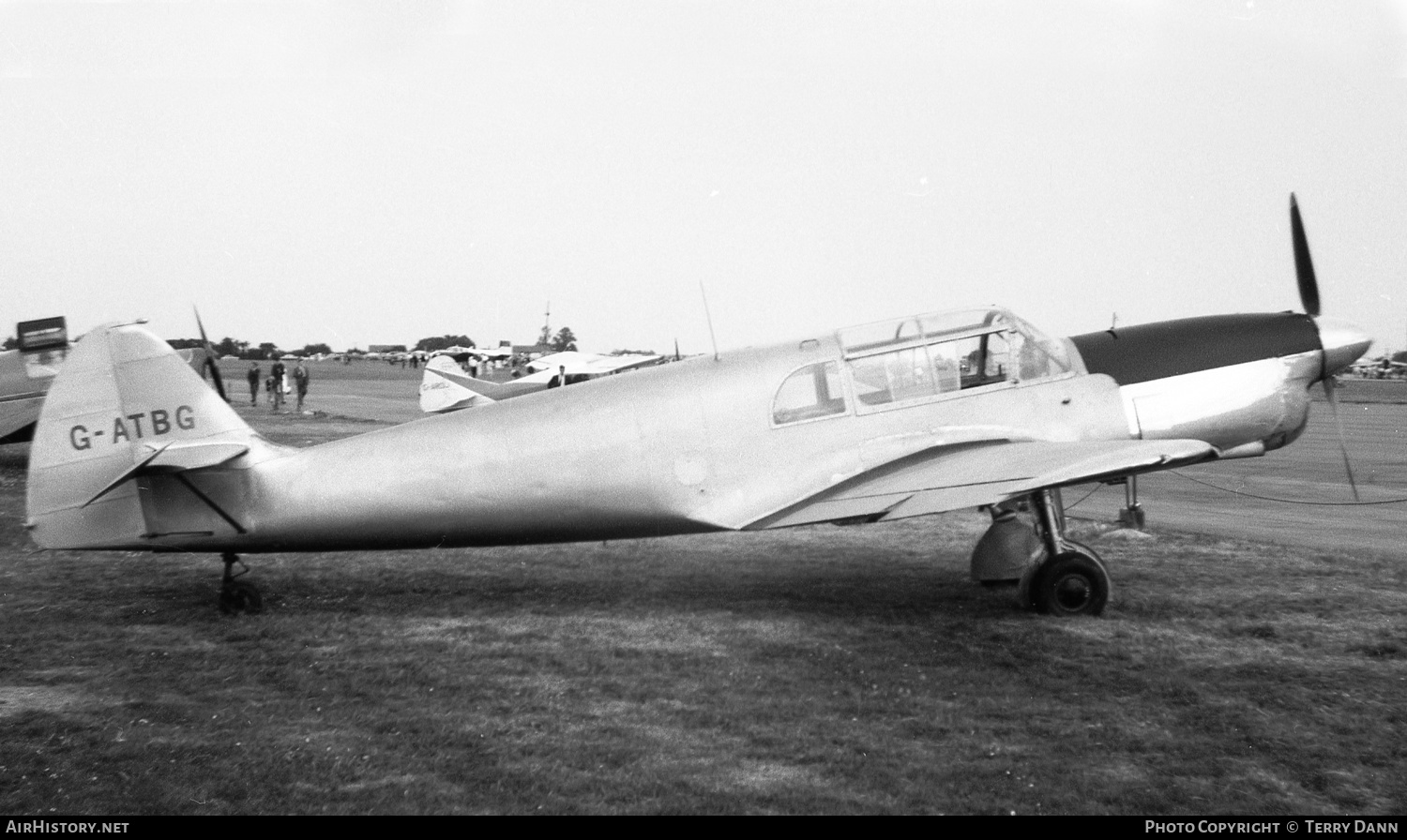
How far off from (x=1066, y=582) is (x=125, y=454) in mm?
6556

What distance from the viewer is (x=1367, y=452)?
20797mm

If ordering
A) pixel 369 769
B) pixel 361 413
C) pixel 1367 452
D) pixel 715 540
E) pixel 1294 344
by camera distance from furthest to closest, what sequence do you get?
pixel 361 413 < pixel 1367 452 < pixel 715 540 < pixel 1294 344 < pixel 369 769

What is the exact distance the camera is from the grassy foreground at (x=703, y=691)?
4.39 metres

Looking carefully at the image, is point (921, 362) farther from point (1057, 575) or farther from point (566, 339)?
point (566, 339)

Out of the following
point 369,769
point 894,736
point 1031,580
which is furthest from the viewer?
point 1031,580

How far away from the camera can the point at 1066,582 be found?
7.17 metres

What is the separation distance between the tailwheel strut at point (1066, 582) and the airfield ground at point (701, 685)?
185 mm

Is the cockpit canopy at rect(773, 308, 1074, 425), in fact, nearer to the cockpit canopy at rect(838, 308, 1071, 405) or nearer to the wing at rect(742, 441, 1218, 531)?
the cockpit canopy at rect(838, 308, 1071, 405)

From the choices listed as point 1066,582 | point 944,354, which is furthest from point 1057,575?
point 944,354

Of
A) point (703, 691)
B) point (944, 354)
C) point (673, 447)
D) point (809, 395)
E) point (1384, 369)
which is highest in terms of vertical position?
point (944, 354)

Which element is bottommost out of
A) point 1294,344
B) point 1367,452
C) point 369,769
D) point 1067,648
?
point 1367,452

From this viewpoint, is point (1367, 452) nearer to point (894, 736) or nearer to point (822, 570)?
point (822, 570)

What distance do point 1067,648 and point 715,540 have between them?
491cm
